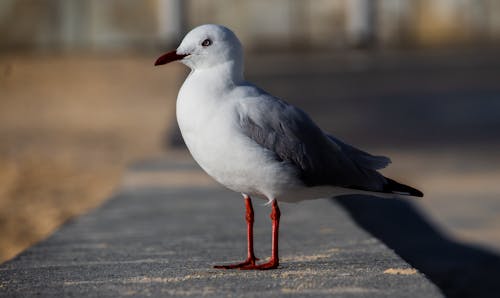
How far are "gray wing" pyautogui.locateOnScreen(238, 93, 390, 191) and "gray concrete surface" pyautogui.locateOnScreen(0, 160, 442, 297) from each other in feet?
1.39

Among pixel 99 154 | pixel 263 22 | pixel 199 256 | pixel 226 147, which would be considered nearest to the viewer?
pixel 226 147

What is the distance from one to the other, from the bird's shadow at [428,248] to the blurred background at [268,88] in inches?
14.1

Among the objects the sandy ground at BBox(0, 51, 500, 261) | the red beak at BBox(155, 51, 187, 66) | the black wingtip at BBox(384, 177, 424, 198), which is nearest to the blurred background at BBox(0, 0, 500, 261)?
the sandy ground at BBox(0, 51, 500, 261)

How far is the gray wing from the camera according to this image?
195 inches

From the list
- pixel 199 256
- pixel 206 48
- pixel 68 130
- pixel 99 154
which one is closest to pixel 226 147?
pixel 206 48

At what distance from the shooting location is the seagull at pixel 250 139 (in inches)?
193

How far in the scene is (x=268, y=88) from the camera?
20.4 meters

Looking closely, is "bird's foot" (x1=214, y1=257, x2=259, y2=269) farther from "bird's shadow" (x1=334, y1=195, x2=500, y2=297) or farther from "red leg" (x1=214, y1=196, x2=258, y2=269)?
"bird's shadow" (x1=334, y1=195, x2=500, y2=297)

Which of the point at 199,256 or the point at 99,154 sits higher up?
the point at 199,256

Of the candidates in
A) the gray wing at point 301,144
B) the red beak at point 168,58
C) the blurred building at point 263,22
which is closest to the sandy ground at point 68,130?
the blurred building at point 263,22

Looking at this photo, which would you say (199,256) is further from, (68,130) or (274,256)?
(68,130)

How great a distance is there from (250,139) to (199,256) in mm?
1255

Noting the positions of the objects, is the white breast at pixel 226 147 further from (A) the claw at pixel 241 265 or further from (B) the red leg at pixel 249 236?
(A) the claw at pixel 241 265

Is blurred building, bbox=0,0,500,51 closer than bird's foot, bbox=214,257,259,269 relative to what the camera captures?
No
